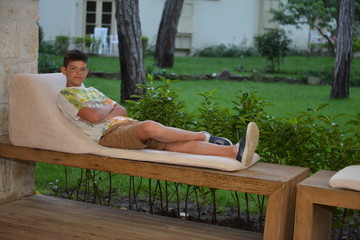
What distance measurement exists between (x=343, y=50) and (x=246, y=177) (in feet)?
24.2

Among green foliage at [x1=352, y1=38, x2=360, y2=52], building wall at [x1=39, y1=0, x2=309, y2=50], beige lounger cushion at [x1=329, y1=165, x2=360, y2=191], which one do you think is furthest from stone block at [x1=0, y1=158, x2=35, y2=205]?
building wall at [x1=39, y1=0, x2=309, y2=50]

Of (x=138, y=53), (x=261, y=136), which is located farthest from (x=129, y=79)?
(x=261, y=136)

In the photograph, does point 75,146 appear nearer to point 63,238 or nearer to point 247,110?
point 63,238

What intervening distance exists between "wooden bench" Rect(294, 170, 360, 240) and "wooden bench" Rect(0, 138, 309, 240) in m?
0.09

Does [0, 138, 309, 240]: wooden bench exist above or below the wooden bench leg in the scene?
above

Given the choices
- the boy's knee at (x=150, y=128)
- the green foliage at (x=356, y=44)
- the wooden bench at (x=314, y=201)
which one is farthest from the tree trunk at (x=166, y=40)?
the wooden bench at (x=314, y=201)

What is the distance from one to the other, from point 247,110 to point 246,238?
84 cm

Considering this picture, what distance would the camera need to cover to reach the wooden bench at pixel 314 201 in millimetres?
2854

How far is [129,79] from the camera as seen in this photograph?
7.95m

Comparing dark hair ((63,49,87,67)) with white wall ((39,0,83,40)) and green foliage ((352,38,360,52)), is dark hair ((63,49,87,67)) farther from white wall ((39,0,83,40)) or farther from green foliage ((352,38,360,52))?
white wall ((39,0,83,40))

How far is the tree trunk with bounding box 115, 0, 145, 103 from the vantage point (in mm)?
7617

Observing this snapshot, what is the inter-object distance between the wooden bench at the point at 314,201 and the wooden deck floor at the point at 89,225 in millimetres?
603

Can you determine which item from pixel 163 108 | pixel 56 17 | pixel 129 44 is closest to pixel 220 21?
pixel 56 17

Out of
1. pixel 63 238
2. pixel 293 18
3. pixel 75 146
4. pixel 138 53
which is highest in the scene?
pixel 293 18
